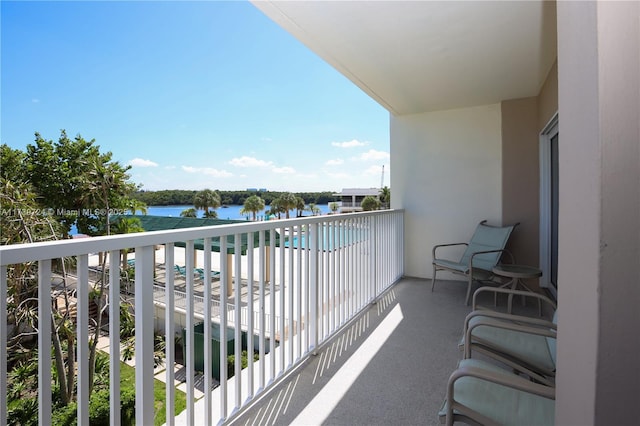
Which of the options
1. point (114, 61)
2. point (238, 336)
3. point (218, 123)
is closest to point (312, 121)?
point (218, 123)

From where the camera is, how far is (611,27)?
60cm

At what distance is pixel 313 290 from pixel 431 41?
235cm

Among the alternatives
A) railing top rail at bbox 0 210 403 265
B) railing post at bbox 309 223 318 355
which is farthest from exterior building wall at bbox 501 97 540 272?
railing top rail at bbox 0 210 403 265

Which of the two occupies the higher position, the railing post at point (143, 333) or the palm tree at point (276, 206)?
the palm tree at point (276, 206)

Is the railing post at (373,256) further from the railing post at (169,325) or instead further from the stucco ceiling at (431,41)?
the railing post at (169,325)

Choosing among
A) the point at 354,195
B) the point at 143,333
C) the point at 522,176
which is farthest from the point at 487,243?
the point at 354,195

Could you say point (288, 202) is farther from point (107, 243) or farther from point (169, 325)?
point (107, 243)

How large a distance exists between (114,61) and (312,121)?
66.7 ft

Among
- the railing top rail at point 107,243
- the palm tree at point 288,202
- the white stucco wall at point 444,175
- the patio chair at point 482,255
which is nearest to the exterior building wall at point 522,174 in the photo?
the white stucco wall at point 444,175

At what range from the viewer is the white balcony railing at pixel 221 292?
0.96 m

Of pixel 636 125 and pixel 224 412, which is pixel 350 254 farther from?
pixel 636 125

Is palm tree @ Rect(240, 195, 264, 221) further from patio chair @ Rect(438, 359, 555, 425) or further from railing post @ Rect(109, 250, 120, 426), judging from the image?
patio chair @ Rect(438, 359, 555, 425)

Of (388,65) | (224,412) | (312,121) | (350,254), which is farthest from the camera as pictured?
(312,121)

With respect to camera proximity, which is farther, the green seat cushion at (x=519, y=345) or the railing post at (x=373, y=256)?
the railing post at (x=373, y=256)
